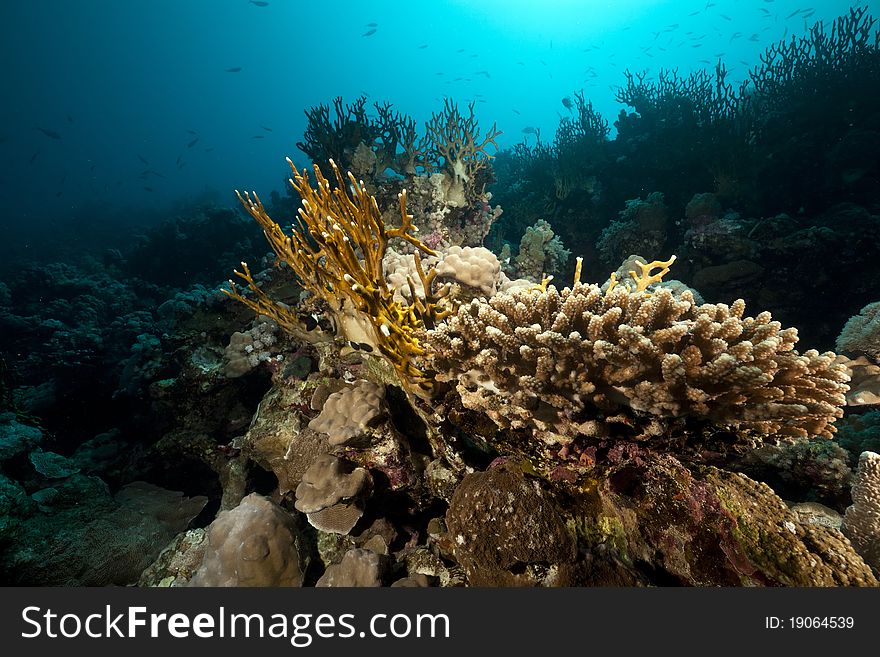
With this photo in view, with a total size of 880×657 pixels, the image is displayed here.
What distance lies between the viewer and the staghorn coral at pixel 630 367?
1.79 metres

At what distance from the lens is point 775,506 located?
2002 millimetres

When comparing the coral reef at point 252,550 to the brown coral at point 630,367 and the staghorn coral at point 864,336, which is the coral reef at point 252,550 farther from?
the staghorn coral at point 864,336

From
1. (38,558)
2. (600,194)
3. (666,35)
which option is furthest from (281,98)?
(38,558)

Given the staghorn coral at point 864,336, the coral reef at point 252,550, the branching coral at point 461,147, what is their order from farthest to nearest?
1. the branching coral at point 461,147
2. the staghorn coral at point 864,336
3. the coral reef at point 252,550

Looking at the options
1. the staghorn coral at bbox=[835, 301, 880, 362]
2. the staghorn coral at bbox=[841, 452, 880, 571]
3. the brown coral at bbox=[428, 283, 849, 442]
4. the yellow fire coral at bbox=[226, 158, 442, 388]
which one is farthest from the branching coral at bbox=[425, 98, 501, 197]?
the staghorn coral at bbox=[841, 452, 880, 571]

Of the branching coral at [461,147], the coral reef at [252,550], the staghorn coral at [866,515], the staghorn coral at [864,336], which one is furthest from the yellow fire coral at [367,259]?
the branching coral at [461,147]

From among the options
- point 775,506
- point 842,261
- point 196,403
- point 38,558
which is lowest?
point 38,558

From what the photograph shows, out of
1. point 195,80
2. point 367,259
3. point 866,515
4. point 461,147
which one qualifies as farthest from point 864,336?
point 195,80

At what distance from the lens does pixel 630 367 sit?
1.88 m

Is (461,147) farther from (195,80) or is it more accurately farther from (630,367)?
(195,80)

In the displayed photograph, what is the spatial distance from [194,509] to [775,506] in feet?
17.7

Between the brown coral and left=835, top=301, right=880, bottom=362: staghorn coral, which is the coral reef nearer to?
the brown coral

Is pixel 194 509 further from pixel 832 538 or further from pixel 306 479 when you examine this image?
pixel 832 538

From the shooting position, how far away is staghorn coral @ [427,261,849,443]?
5.88ft
